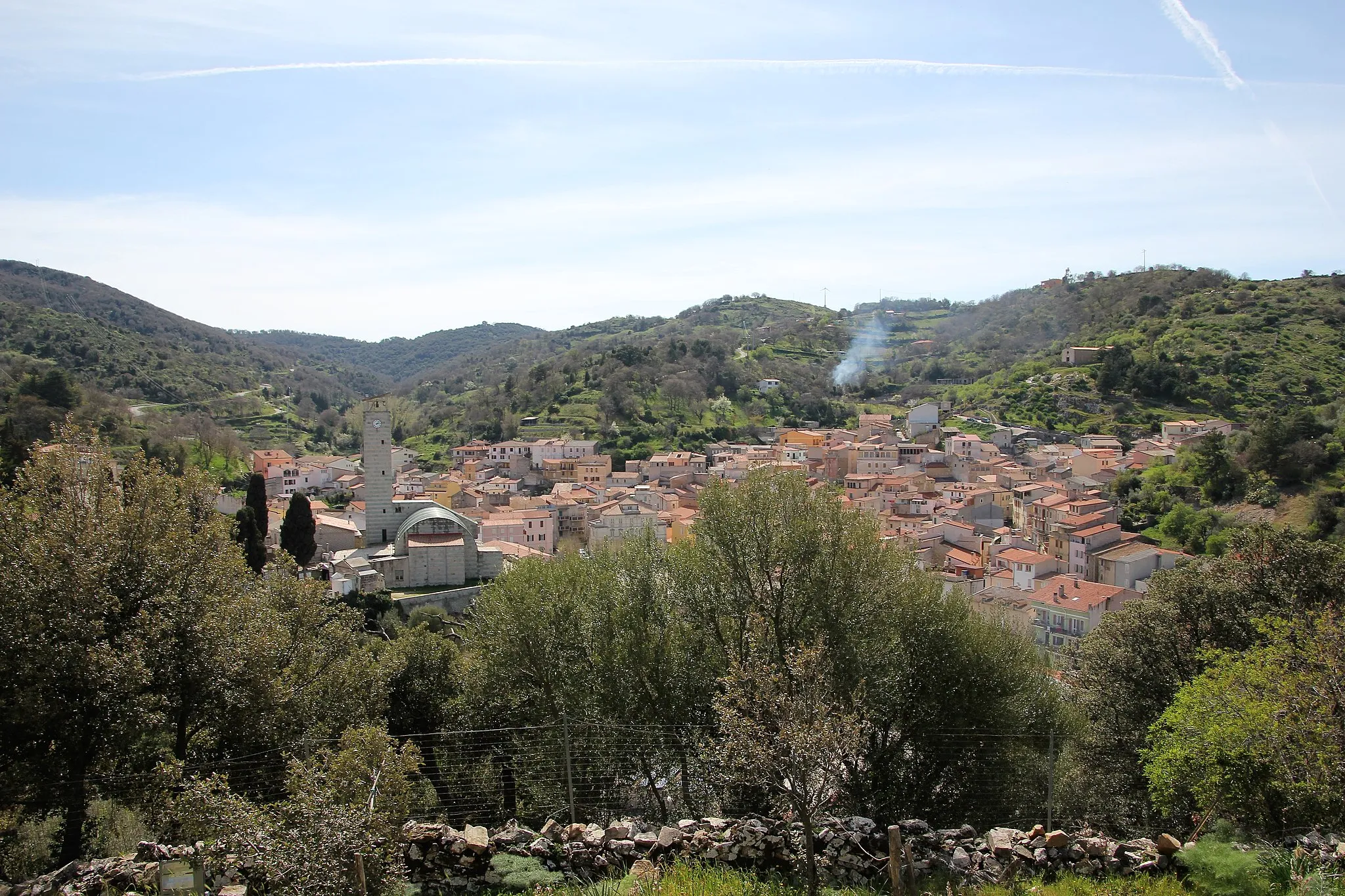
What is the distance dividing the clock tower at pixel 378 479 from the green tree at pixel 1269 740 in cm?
3586

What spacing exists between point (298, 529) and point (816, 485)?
69.3 feet

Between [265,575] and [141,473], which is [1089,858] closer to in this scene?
[141,473]

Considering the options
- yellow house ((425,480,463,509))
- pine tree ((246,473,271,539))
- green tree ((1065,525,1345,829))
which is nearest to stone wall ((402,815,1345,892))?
green tree ((1065,525,1345,829))

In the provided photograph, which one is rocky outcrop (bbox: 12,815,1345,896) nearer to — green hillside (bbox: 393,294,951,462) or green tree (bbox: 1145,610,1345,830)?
green tree (bbox: 1145,610,1345,830)

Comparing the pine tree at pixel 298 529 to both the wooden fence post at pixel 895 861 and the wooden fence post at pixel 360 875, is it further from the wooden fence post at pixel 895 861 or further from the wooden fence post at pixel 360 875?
the wooden fence post at pixel 895 861

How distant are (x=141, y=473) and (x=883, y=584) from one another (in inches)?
363

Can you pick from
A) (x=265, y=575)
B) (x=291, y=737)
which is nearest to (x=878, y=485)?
(x=265, y=575)

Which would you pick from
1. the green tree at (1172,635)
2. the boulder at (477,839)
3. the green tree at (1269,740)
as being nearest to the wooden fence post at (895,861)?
the boulder at (477,839)

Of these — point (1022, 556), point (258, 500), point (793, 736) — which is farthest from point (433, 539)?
point (793, 736)

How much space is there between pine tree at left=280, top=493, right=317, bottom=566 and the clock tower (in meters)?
5.12

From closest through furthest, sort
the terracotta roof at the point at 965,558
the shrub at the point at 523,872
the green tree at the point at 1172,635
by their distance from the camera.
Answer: the shrub at the point at 523,872, the green tree at the point at 1172,635, the terracotta roof at the point at 965,558

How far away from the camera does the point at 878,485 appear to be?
4919 cm

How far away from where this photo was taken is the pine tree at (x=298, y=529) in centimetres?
3388

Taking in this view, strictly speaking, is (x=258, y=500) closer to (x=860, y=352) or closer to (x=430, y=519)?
(x=430, y=519)
